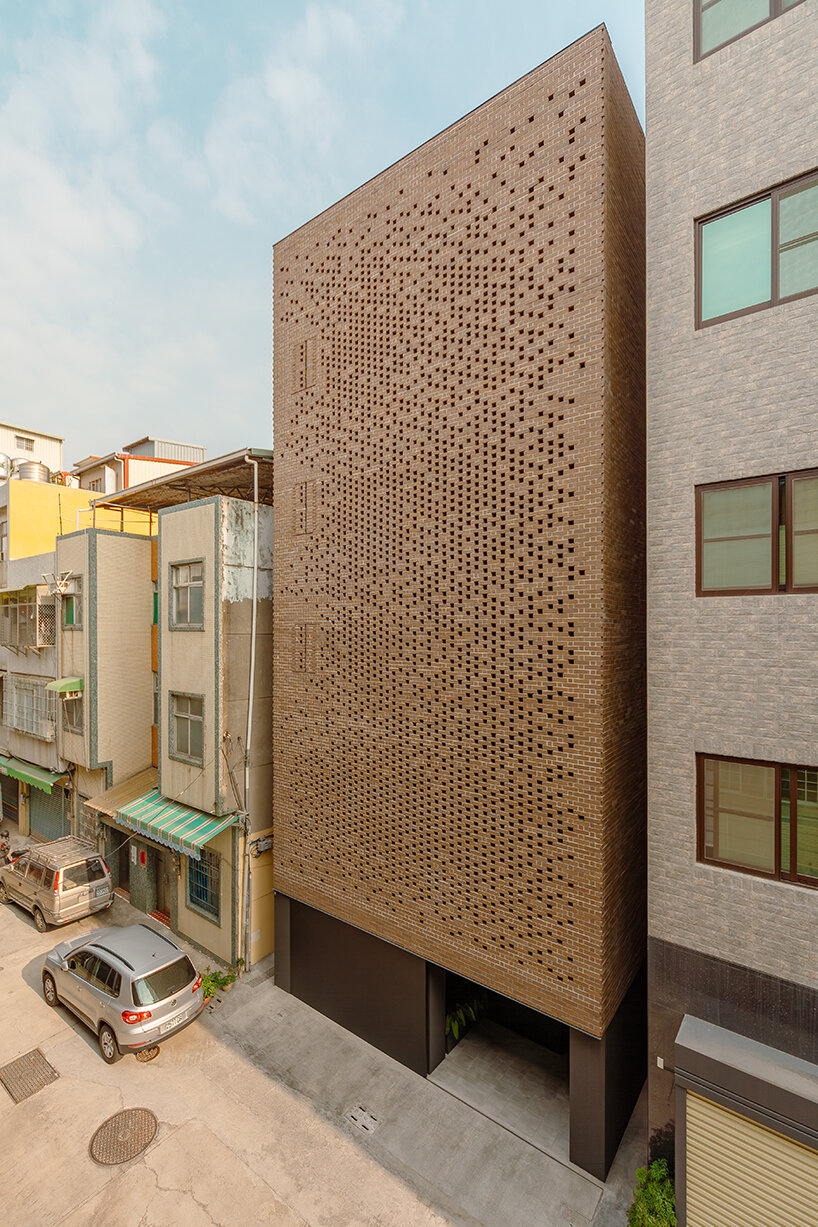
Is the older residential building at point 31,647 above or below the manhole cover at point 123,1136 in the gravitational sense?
above

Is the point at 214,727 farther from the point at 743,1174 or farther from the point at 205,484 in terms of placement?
the point at 743,1174

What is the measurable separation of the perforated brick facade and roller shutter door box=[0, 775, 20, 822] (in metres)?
18.3

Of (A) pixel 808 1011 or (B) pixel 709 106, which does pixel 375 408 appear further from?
(A) pixel 808 1011

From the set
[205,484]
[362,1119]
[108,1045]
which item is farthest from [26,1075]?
[205,484]

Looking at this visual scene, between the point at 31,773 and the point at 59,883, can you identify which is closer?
the point at 59,883

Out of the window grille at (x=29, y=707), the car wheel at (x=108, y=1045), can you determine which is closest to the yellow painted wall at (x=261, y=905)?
the car wheel at (x=108, y=1045)

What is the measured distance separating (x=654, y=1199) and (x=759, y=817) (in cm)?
519

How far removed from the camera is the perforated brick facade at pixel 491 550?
26.5ft

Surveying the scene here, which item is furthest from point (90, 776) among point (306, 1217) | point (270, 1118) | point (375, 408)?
point (375, 408)

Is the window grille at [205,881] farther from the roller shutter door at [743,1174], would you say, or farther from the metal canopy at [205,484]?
the roller shutter door at [743,1174]

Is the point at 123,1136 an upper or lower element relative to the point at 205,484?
lower

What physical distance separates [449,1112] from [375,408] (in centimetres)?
1249

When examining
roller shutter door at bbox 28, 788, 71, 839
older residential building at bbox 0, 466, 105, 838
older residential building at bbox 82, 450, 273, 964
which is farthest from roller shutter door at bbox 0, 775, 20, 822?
older residential building at bbox 82, 450, 273, 964

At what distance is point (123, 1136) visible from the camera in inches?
344
